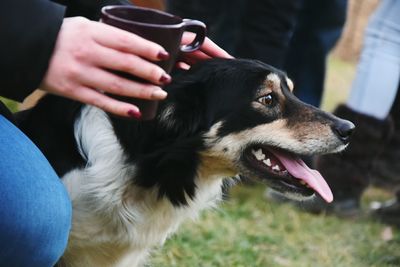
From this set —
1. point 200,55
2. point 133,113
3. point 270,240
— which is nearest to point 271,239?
point 270,240

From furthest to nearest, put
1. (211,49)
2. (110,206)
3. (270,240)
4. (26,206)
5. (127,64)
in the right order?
(270,240), (110,206), (211,49), (26,206), (127,64)

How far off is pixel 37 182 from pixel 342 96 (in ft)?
21.8

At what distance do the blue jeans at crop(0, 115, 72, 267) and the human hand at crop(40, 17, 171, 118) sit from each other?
0.99 feet

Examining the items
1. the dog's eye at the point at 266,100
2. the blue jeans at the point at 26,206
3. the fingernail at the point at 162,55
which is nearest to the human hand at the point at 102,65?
the fingernail at the point at 162,55

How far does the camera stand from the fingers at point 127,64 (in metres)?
1.32

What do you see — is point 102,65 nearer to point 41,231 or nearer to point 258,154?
point 41,231

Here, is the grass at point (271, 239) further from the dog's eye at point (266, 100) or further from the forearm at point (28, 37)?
the forearm at point (28, 37)

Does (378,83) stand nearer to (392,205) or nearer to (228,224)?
(392,205)

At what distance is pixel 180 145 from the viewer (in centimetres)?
230

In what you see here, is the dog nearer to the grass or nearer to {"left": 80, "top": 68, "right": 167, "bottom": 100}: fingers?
the grass

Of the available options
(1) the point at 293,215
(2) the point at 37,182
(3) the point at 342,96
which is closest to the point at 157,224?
(2) the point at 37,182

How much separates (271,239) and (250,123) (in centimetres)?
135

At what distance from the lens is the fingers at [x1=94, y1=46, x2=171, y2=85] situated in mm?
1321

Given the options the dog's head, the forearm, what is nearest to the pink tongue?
the dog's head
